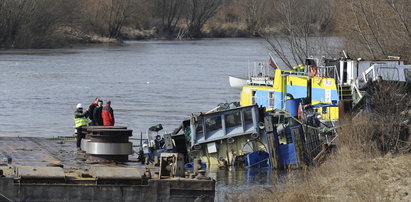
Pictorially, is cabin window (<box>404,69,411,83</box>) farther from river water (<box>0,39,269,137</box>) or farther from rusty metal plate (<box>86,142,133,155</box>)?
rusty metal plate (<box>86,142,133,155</box>)

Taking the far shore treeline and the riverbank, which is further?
the far shore treeline

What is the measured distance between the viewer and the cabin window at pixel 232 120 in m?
30.6

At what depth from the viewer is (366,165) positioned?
896 inches

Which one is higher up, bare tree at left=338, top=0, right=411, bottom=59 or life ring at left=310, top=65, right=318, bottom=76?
bare tree at left=338, top=0, right=411, bottom=59

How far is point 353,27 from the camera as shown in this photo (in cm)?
4341

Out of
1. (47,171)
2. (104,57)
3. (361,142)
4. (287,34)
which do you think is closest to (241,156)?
(361,142)

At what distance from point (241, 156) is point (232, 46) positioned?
71.2m

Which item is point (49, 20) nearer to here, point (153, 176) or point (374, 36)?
point (374, 36)

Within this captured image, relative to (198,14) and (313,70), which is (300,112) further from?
(198,14)

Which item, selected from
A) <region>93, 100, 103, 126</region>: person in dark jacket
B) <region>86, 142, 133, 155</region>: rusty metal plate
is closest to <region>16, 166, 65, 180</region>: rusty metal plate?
<region>86, 142, 133, 155</region>: rusty metal plate

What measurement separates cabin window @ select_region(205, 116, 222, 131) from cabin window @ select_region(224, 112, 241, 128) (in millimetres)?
294

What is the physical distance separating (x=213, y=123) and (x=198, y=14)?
9925 centimetres

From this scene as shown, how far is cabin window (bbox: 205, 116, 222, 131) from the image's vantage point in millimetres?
30609

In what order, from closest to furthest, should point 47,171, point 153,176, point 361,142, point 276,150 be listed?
1. point 47,171
2. point 153,176
3. point 361,142
4. point 276,150
